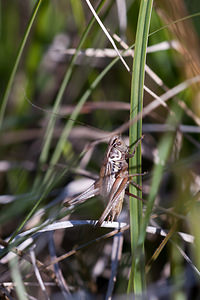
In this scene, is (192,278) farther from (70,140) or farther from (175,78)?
(70,140)

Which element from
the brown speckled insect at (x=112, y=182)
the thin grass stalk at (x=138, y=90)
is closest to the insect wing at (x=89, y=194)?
the brown speckled insect at (x=112, y=182)

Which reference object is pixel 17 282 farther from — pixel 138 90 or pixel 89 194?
pixel 138 90

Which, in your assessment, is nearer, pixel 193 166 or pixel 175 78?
pixel 193 166

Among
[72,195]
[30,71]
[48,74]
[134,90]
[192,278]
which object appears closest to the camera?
[134,90]

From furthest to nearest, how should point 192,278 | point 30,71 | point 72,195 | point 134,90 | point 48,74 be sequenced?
1. point 48,74
2. point 30,71
3. point 72,195
4. point 192,278
5. point 134,90

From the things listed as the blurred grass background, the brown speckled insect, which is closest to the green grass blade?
the blurred grass background

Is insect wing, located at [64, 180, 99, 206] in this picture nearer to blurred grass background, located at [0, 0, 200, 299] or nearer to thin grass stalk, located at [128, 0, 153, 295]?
blurred grass background, located at [0, 0, 200, 299]

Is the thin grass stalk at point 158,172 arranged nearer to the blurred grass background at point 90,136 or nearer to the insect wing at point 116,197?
the blurred grass background at point 90,136

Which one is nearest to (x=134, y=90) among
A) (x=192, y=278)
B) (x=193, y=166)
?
(x=193, y=166)
